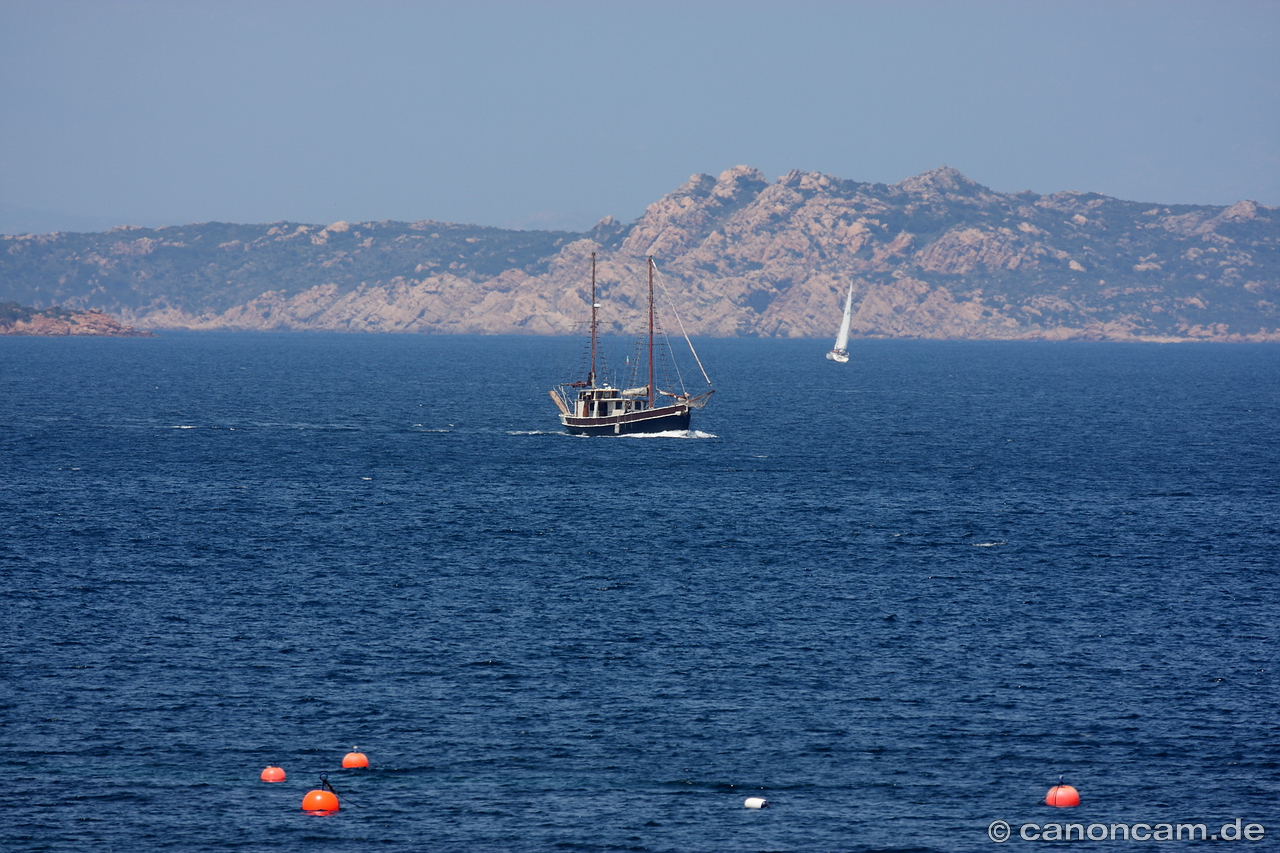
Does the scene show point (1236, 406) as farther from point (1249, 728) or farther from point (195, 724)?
point (195, 724)

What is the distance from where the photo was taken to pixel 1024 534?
282 ft

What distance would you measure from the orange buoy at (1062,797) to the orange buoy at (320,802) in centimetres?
2234

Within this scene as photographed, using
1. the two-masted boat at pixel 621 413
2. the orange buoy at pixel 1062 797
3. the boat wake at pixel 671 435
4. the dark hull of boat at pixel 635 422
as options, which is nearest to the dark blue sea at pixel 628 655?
the orange buoy at pixel 1062 797

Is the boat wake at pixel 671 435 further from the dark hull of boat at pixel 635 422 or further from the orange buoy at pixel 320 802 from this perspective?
the orange buoy at pixel 320 802

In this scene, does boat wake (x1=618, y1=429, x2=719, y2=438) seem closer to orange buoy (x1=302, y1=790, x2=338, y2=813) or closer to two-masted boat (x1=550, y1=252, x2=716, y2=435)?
two-masted boat (x1=550, y1=252, x2=716, y2=435)

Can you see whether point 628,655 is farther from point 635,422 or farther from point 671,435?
point 671,435

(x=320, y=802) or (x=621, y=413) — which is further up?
(x=621, y=413)

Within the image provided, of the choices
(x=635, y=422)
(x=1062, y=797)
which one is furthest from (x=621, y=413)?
(x=1062, y=797)

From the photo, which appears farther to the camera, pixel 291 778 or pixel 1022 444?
pixel 1022 444

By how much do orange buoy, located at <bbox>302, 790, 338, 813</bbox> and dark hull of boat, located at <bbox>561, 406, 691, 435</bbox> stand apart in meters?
98.4

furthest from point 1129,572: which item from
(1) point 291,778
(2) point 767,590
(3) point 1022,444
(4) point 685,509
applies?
(3) point 1022,444

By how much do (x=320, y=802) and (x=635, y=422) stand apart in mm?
99571

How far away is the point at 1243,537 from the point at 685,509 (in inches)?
1444

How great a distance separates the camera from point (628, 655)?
57.2m
